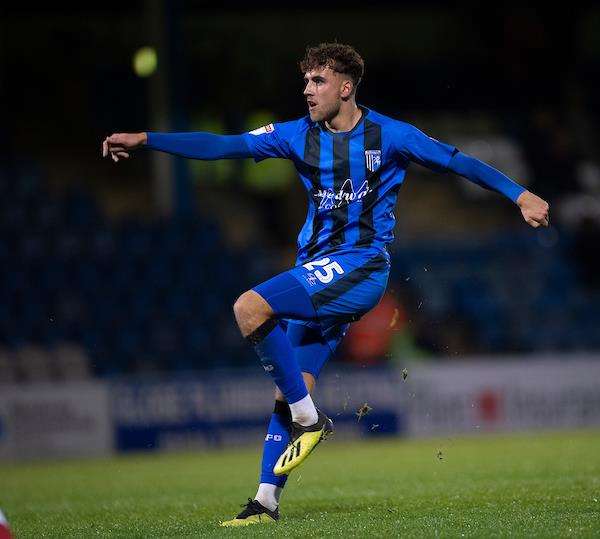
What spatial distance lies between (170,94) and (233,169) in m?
3.63

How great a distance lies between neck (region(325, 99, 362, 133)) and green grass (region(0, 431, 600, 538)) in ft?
6.98

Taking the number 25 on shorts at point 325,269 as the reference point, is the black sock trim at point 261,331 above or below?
below

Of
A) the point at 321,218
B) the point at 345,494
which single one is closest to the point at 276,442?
the point at 321,218

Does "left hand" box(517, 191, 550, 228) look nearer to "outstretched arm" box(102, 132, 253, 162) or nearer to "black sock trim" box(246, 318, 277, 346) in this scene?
"black sock trim" box(246, 318, 277, 346)

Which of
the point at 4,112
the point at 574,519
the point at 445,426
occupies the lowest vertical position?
the point at 445,426

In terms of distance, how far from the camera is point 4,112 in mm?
20797

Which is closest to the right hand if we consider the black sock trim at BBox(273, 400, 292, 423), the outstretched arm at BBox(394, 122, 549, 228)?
the outstretched arm at BBox(394, 122, 549, 228)

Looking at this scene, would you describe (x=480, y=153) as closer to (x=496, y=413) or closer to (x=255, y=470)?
(x=496, y=413)

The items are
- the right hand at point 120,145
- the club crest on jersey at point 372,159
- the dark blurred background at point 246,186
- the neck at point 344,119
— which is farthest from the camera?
the dark blurred background at point 246,186

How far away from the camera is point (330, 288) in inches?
248

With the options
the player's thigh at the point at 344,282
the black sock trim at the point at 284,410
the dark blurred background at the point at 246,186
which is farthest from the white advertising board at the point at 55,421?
the player's thigh at the point at 344,282

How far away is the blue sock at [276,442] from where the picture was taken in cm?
668

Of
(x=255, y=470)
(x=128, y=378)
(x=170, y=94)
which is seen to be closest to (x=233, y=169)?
(x=170, y=94)

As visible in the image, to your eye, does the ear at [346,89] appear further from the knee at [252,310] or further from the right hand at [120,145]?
the knee at [252,310]
